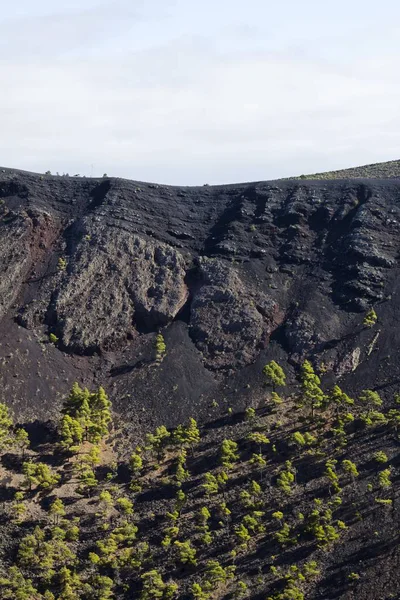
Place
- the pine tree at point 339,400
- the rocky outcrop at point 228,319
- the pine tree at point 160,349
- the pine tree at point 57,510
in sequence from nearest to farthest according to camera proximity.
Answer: the pine tree at point 57,510 → the pine tree at point 339,400 → the pine tree at point 160,349 → the rocky outcrop at point 228,319

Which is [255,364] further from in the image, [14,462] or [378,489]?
[14,462]

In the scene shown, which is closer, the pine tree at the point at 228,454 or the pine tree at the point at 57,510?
the pine tree at the point at 57,510

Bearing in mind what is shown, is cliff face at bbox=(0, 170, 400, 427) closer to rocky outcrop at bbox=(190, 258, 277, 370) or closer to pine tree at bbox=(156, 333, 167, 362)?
rocky outcrop at bbox=(190, 258, 277, 370)

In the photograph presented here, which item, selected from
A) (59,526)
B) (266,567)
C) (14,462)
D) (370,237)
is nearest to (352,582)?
(266,567)

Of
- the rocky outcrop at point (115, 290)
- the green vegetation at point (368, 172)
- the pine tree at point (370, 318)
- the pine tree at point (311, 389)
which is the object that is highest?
the green vegetation at point (368, 172)

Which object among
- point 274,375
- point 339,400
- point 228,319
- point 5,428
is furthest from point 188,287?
point 5,428

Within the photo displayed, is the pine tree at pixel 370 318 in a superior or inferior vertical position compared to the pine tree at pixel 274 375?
superior

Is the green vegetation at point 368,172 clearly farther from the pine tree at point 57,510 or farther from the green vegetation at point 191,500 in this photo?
the pine tree at point 57,510

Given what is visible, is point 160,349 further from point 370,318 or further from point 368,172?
point 368,172

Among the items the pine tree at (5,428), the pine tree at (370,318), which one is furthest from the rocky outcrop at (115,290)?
the pine tree at (370,318)
